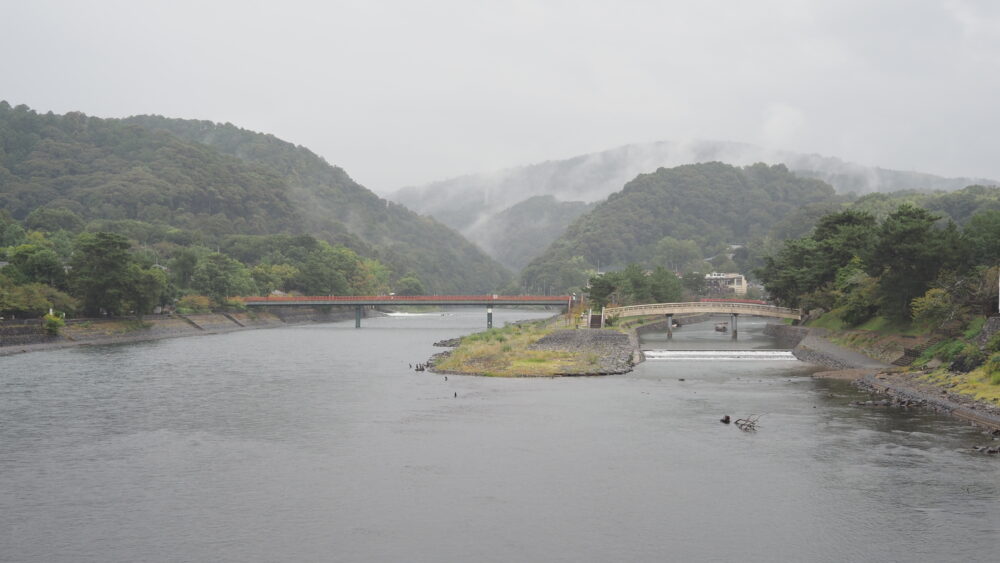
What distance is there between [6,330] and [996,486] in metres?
82.6

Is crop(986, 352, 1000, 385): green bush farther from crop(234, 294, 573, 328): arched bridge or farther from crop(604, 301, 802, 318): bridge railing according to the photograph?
crop(234, 294, 573, 328): arched bridge

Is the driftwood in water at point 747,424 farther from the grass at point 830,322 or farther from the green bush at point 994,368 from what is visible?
the grass at point 830,322

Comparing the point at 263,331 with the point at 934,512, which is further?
the point at 263,331

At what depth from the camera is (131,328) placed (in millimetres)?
98375

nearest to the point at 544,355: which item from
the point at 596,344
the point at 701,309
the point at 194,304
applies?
the point at 596,344

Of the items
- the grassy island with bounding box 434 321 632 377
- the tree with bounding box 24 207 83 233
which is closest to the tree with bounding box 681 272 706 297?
the grassy island with bounding box 434 321 632 377

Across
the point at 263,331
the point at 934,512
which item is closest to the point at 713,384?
the point at 934,512

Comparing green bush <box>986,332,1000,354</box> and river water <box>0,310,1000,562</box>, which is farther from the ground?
green bush <box>986,332,1000,354</box>

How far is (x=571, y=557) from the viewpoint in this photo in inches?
851

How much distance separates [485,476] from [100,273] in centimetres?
7901

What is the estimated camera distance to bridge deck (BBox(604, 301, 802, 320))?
101 m

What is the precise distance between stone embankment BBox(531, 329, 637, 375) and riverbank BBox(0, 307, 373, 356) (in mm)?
49826

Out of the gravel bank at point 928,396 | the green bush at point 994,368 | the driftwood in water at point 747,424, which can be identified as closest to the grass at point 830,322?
the gravel bank at point 928,396

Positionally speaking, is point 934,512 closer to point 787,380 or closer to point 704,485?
point 704,485
